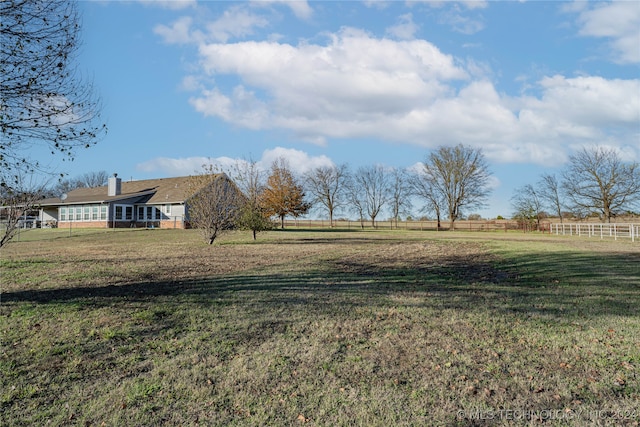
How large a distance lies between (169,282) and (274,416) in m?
6.92

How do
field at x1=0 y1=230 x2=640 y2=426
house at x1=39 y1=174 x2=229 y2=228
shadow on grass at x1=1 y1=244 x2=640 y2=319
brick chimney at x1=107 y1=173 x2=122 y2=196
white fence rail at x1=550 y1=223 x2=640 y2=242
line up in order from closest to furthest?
field at x1=0 y1=230 x2=640 y2=426, shadow on grass at x1=1 y1=244 x2=640 y2=319, white fence rail at x1=550 y1=223 x2=640 y2=242, house at x1=39 y1=174 x2=229 y2=228, brick chimney at x1=107 y1=173 x2=122 y2=196

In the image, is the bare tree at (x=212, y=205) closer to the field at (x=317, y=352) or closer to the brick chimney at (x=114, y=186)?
the field at (x=317, y=352)

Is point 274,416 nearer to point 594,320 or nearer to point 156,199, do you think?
point 594,320

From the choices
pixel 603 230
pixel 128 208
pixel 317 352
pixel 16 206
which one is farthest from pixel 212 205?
pixel 603 230

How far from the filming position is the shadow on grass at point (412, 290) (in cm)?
733

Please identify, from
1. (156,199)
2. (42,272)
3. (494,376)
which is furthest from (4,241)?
(156,199)

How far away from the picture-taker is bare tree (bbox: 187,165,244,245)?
2064 cm

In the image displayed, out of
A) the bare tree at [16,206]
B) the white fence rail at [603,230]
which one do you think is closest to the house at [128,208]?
the bare tree at [16,206]

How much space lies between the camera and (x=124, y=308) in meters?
6.95

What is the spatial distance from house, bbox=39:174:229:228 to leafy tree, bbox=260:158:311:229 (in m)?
9.15

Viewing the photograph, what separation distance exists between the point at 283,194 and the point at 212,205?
80.7ft

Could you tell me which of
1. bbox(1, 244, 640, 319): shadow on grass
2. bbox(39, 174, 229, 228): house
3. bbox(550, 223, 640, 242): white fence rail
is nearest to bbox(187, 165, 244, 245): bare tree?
bbox(1, 244, 640, 319): shadow on grass

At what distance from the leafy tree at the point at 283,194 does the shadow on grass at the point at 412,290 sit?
32.7 meters

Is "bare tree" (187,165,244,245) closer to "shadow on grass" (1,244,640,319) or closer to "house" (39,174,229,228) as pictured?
"shadow on grass" (1,244,640,319)
